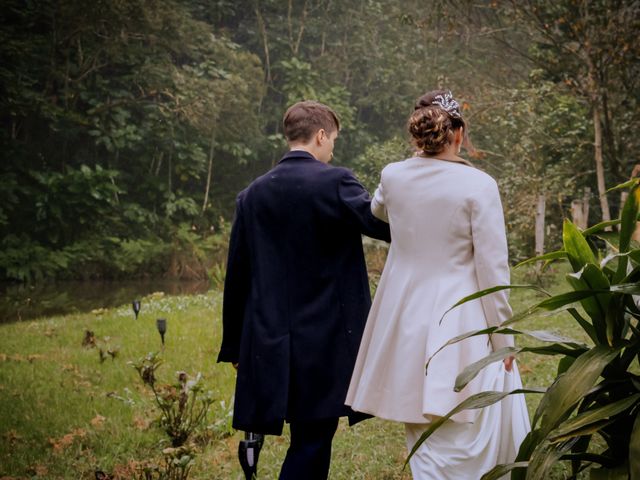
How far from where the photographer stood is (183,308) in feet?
36.1

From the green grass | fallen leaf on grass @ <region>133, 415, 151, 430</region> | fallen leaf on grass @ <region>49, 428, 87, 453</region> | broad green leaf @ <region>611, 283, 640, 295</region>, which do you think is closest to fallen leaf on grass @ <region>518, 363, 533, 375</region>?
the green grass

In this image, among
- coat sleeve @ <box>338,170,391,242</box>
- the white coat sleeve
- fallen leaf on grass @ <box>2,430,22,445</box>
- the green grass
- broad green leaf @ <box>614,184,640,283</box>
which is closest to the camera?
broad green leaf @ <box>614,184,640,283</box>

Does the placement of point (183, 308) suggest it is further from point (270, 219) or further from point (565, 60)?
point (270, 219)

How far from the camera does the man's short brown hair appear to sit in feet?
10.4

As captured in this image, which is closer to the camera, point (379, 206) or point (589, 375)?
point (589, 375)

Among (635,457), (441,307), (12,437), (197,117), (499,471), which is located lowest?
(12,437)

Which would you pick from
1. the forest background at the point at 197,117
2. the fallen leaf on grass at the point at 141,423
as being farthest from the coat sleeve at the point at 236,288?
the forest background at the point at 197,117

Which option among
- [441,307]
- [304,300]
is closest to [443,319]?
[441,307]

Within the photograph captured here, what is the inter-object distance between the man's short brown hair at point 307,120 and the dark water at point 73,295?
31.0 feet

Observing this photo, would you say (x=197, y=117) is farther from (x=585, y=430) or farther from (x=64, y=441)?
(x=585, y=430)

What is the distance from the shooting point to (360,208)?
3.00 m

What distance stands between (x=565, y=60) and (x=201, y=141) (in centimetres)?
1212

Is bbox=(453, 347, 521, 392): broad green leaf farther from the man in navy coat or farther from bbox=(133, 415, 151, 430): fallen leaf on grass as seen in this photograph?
bbox=(133, 415, 151, 430): fallen leaf on grass

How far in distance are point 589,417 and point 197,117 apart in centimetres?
1797
